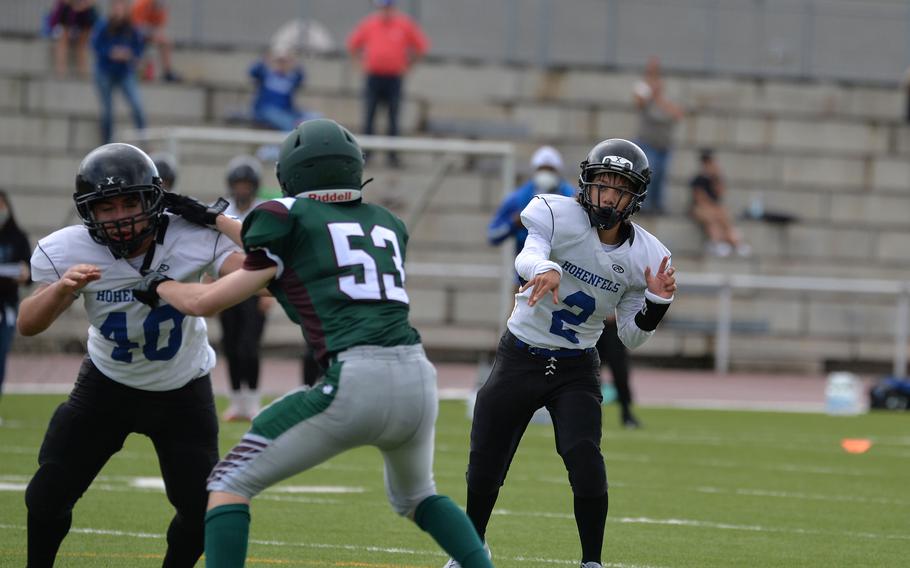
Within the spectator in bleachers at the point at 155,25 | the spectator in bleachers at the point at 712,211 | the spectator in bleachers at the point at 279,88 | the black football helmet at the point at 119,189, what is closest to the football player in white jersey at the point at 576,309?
the black football helmet at the point at 119,189

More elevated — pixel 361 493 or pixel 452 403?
pixel 361 493

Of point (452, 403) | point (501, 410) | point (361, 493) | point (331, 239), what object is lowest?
point (452, 403)

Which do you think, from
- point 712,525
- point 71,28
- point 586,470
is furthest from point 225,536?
point 71,28

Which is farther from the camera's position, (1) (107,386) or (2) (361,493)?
(2) (361,493)

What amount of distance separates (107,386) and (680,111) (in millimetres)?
17516

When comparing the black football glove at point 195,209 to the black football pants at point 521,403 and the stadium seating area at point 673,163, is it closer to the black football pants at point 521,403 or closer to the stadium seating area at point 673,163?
the black football pants at point 521,403

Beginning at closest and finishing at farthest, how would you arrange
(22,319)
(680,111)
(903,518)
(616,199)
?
(22,319) → (616,199) → (903,518) → (680,111)

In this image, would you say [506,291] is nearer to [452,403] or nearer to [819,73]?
[452,403]

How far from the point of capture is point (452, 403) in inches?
577

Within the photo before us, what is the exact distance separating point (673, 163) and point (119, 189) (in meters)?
17.3

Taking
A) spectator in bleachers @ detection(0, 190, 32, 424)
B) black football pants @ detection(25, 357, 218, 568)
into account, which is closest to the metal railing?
spectator in bleachers @ detection(0, 190, 32, 424)

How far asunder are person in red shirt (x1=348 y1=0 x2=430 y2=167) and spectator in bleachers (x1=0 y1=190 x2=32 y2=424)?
Result: 26.3 feet

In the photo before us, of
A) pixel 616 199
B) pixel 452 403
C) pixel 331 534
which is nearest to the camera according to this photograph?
pixel 616 199

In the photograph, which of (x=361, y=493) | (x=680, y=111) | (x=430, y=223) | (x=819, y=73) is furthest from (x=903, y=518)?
(x=819, y=73)
